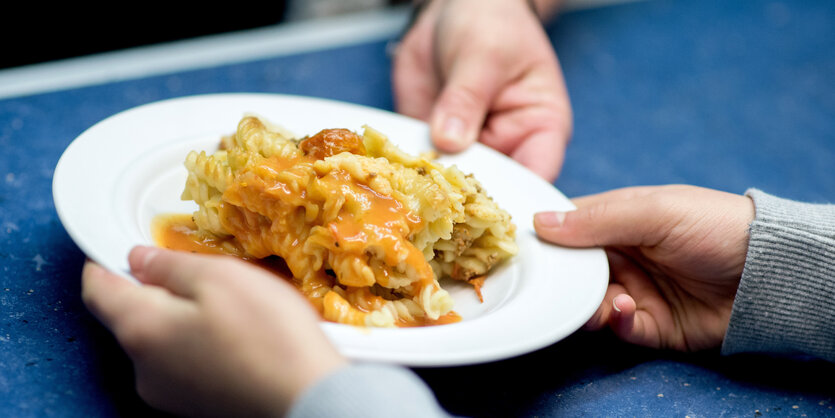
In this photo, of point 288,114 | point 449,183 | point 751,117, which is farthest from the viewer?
point 751,117

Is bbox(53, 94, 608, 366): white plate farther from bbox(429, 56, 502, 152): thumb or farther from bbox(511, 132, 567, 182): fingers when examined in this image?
bbox(511, 132, 567, 182): fingers

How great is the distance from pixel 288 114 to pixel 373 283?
0.55 metres

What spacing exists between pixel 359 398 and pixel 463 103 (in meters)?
1.00

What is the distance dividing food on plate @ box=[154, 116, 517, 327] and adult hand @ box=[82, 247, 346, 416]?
207 mm

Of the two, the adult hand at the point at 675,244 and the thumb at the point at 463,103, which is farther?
the thumb at the point at 463,103

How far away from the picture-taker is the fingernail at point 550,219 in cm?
126

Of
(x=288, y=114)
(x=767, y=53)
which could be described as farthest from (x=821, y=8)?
(x=288, y=114)

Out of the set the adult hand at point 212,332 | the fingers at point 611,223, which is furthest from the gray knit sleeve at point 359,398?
the fingers at point 611,223

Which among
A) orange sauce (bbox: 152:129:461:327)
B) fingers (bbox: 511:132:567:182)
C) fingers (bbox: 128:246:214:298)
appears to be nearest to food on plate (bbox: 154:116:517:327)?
orange sauce (bbox: 152:129:461:327)

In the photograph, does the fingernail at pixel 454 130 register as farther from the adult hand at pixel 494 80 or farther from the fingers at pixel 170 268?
the fingers at pixel 170 268

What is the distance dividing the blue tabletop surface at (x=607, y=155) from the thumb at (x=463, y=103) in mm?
352

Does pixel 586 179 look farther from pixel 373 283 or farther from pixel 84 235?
pixel 84 235

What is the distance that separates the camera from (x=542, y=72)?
78.2 inches

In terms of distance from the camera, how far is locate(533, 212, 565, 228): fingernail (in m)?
1.26
